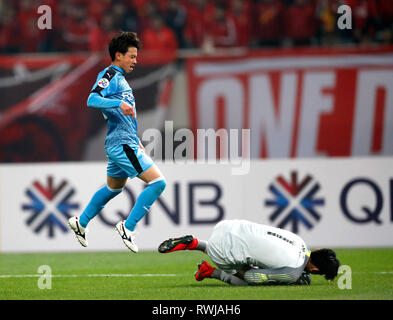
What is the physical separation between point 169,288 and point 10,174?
5785mm

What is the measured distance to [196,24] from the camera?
1716cm

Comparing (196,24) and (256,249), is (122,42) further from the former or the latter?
(196,24)

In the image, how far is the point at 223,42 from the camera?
1694 centimetres

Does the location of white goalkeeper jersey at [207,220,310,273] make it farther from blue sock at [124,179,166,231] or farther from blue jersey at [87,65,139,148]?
blue jersey at [87,65,139,148]

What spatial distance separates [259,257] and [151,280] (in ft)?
4.76

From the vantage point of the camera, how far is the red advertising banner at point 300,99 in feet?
49.9

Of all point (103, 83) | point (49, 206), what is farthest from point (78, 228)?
point (49, 206)

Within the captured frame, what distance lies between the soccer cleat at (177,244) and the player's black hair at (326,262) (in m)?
1.13

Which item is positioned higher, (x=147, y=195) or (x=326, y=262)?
(x=147, y=195)

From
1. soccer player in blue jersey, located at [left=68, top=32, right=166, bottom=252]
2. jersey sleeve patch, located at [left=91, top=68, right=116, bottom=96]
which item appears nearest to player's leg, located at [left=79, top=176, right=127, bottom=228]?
soccer player in blue jersey, located at [left=68, top=32, right=166, bottom=252]

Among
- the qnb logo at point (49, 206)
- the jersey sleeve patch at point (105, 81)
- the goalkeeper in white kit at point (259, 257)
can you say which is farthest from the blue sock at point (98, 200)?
the qnb logo at point (49, 206)

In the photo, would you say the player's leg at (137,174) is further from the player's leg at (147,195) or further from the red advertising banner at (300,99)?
the red advertising banner at (300,99)
